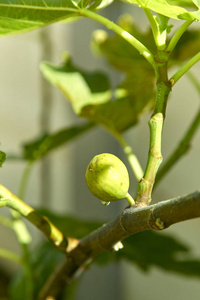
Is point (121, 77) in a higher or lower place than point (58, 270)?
lower

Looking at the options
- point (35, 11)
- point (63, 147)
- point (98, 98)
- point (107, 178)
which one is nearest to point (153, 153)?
point (107, 178)

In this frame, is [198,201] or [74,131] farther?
[74,131]

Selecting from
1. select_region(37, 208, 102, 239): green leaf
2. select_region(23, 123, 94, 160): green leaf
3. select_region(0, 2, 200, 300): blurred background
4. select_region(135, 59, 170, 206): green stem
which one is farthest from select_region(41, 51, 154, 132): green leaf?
select_region(0, 2, 200, 300): blurred background

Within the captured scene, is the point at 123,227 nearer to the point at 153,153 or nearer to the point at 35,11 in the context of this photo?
the point at 153,153

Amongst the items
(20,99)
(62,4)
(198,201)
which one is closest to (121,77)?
(20,99)

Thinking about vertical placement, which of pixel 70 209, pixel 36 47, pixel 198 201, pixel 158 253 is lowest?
pixel 70 209

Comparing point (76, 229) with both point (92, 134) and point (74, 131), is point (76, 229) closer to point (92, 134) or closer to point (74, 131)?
point (74, 131)

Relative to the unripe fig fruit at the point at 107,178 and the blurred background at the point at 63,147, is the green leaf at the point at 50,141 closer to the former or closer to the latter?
the unripe fig fruit at the point at 107,178
